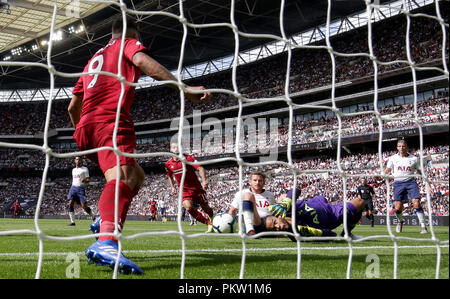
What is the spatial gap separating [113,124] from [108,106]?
0.51 ft

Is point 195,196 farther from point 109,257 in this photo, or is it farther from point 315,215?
point 109,257

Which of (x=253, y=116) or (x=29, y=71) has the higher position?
(x=29, y=71)

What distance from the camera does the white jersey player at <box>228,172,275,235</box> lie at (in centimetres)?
434

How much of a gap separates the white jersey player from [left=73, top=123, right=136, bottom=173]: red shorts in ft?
4.56

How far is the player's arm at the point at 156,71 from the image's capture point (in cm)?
254

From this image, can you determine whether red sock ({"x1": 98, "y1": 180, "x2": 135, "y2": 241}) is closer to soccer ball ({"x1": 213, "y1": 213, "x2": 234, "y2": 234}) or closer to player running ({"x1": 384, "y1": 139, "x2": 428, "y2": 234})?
soccer ball ({"x1": 213, "y1": 213, "x2": 234, "y2": 234})

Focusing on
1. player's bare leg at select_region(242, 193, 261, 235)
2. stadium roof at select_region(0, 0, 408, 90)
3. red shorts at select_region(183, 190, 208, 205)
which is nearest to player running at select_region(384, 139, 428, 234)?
player's bare leg at select_region(242, 193, 261, 235)

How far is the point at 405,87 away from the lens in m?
23.7

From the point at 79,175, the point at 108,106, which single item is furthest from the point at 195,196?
the point at 108,106

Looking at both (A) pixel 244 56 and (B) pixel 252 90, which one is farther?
(A) pixel 244 56

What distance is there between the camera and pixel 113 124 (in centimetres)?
281
